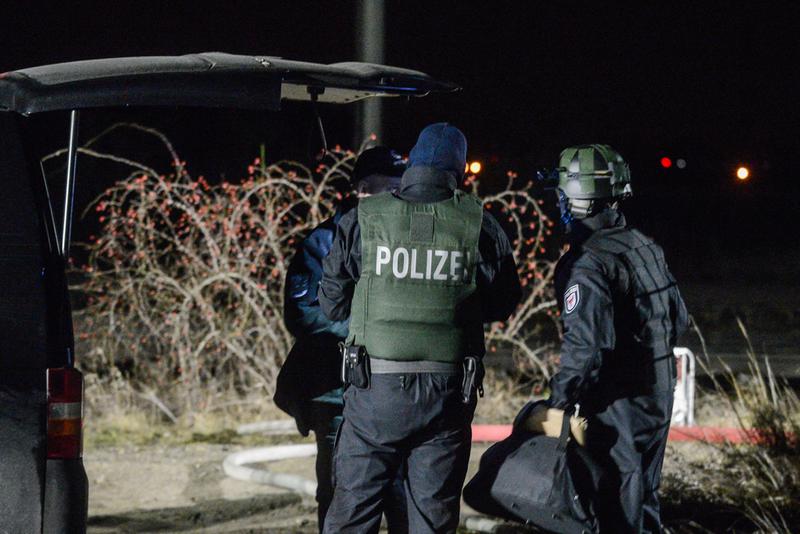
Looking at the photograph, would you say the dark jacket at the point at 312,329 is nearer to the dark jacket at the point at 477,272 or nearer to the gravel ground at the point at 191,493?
the dark jacket at the point at 477,272

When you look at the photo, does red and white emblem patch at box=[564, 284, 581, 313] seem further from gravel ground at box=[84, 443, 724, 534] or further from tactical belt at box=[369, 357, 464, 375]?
gravel ground at box=[84, 443, 724, 534]

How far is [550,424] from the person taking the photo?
4.00 m

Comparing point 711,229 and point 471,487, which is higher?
point 711,229

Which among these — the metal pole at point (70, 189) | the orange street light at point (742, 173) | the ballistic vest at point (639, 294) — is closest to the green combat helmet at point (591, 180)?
the ballistic vest at point (639, 294)

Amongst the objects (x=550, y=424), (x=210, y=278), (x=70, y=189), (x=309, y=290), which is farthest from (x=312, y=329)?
(x=210, y=278)

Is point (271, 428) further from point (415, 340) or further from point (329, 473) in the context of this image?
point (415, 340)

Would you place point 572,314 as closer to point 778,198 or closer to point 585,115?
point 585,115

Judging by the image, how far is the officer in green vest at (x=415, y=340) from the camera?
3734 millimetres

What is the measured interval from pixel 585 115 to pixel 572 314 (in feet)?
80.4

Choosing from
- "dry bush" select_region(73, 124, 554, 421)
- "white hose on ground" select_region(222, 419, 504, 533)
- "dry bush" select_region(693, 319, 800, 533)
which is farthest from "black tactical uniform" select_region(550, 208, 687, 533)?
"dry bush" select_region(73, 124, 554, 421)

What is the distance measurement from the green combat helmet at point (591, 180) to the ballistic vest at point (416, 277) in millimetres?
539

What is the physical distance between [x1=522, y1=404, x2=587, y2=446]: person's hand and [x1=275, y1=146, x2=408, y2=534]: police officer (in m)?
0.64

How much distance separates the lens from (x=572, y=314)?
152 inches

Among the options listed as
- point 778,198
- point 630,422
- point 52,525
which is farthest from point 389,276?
point 778,198
